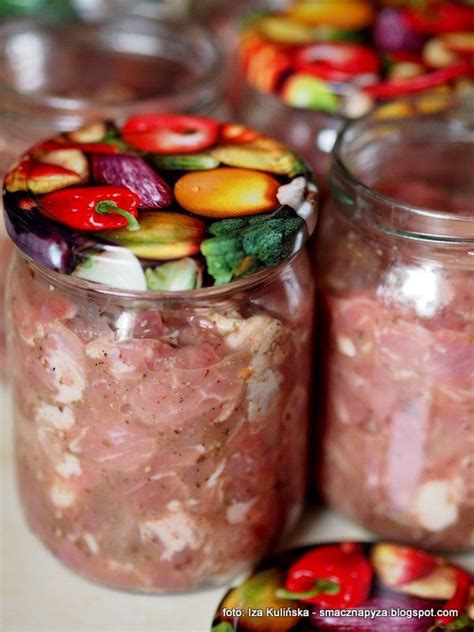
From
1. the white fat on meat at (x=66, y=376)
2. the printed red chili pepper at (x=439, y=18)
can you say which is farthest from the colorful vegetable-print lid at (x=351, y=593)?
the printed red chili pepper at (x=439, y=18)

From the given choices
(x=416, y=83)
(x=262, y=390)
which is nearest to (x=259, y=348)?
(x=262, y=390)

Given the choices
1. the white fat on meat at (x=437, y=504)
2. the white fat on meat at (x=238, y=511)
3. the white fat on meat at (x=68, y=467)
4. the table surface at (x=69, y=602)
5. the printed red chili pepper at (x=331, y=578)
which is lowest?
the table surface at (x=69, y=602)

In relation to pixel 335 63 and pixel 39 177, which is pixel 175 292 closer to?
pixel 39 177

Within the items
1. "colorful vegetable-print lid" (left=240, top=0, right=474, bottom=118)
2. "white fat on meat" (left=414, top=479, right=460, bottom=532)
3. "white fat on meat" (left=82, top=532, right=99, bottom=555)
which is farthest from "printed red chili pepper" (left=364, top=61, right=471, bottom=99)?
"white fat on meat" (left=82, top=532, right=99, bottom=555)

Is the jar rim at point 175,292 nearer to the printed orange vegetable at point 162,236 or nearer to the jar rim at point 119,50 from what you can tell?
the printed orange vegetable at point 162,236

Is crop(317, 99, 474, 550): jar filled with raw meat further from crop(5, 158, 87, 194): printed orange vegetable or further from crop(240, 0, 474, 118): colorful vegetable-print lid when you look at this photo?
crop(5, 158, 87, 194): printed orange vegetable

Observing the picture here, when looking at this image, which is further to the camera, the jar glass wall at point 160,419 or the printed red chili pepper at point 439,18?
the printed red chili pepper at point 439,18
